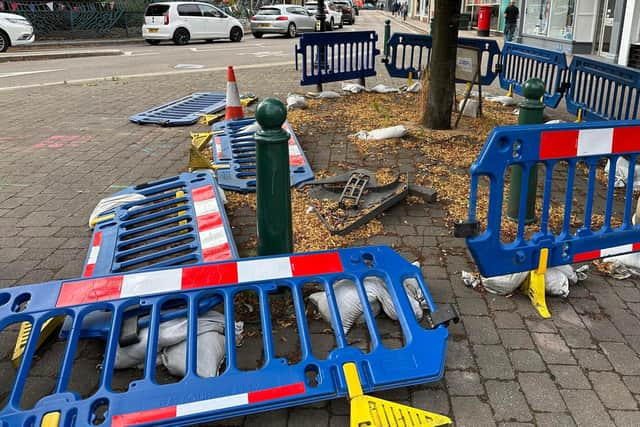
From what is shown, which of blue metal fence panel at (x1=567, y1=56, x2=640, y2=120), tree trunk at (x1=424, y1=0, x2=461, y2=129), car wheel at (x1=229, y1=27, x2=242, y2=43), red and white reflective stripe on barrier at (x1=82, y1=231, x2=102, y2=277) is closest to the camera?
red and white reflective stripe on barrier at (x1=82, y1=231, x2=102, y2=277)

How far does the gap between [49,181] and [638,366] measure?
5282 millimetres

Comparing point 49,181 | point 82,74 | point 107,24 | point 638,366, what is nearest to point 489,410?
point 638,366

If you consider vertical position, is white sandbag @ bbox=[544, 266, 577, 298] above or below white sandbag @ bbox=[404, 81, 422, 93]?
below

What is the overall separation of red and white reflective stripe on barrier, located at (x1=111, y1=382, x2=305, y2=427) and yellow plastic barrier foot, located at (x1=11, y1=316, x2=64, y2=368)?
A: 0.80 meters

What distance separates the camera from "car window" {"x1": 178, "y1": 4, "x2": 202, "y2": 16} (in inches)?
839

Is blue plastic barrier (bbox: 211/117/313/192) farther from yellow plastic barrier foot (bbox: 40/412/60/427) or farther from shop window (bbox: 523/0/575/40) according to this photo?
shop window (bbox: 523/0/575/40)

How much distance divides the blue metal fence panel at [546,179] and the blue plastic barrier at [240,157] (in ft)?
6.94

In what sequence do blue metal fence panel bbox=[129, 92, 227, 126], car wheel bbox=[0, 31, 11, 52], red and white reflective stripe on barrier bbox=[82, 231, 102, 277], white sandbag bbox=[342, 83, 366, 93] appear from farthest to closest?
1. car wheel bbox=[0, 31, 11, 52]
2. white sandbag bbox=[342, 83, 366, 93]
3. blue metal fence panel bbox=[129, 92, 227, 126]
4. red and white reflective stripe on barrier bbox=[82, 231, 102, 277]

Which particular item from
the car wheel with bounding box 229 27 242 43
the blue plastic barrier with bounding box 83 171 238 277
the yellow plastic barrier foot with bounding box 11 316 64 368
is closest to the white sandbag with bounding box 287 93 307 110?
the blue plastic barrier with bounding box 83 171 238 277

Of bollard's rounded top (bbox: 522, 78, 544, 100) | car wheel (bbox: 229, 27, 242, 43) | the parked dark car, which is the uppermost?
the parked dark car

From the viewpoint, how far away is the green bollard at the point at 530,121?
377 cm

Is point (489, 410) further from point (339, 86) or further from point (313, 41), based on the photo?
point (339, 86)

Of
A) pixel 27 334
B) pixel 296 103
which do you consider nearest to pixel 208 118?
pixel 296 103

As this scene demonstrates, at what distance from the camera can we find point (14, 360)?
8.52 feet
